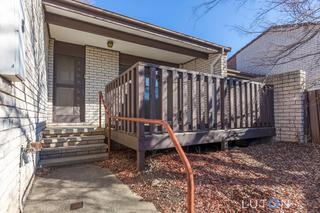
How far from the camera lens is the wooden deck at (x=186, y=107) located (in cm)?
298

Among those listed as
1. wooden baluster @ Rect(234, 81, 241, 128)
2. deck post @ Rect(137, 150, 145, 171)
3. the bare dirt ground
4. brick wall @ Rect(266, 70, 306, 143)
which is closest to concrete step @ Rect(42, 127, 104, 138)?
the bare dirt ground

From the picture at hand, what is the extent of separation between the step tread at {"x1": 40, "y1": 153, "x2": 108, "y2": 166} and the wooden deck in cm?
49

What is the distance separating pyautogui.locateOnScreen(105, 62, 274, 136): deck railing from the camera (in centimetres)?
301

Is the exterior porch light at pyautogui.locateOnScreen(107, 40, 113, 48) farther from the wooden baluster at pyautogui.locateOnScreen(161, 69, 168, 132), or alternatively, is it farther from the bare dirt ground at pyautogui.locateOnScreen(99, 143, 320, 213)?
the bare dirt ground at pyautogui.locateOnScreen(99, 143, 320, 213)

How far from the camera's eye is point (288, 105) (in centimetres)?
455

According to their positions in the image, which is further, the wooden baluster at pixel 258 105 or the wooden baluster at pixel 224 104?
the wooden baluster at pixel 258 105

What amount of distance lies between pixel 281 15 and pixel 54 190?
420 cm

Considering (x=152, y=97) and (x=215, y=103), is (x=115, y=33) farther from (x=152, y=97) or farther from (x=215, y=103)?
(x=215, y=103)

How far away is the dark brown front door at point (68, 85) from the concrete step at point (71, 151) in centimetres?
195

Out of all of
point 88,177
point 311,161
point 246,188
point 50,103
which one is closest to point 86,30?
point 50,103

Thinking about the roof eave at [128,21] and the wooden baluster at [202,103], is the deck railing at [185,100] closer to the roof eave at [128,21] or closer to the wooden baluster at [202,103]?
the wooden baluster at [202,103]

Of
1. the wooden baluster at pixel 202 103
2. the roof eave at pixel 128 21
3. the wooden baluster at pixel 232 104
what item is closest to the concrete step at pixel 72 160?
the wooden baluster at pixel 202 103

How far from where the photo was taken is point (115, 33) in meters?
4.89

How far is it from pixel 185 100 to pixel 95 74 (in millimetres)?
3558
